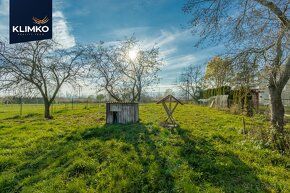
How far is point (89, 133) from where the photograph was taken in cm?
701

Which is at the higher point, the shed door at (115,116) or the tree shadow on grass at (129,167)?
the shed door at (115,116)

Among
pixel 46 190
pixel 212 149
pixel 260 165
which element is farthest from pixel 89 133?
pixel 260 165

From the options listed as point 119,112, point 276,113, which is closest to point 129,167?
point 276,113

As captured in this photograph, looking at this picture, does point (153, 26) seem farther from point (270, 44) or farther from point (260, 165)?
point (260, 165)

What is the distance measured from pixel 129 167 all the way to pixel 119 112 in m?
5.79

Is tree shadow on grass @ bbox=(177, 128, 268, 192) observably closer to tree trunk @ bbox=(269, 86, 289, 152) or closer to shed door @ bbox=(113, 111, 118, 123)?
tree trunk @ bbox=(269, 86, 289, 152)

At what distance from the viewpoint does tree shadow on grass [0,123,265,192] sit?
11.2 ft

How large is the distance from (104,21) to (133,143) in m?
5.62

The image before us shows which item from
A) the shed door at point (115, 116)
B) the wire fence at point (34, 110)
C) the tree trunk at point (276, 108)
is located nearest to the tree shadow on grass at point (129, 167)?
the tree trunk at point (276, 108)

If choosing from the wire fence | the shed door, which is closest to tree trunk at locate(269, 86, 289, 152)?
the shed door

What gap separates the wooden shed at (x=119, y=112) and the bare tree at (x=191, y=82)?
26706mm

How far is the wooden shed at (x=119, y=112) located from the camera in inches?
378

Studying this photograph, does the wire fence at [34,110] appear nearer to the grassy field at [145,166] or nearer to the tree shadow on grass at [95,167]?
the grassy field at [145,166]

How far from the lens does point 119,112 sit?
31.8 feet
